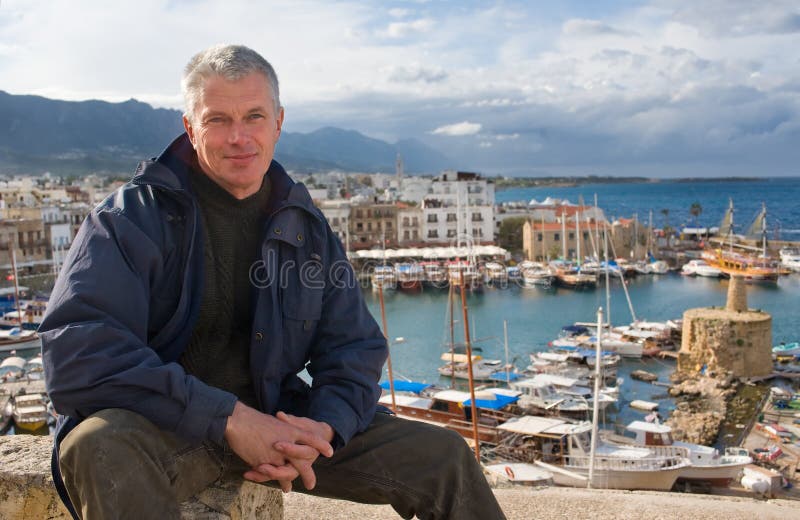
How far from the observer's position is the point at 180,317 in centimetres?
189

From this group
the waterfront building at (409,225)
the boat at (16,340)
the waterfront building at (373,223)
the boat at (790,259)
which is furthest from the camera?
the waterfront building at (409,225)

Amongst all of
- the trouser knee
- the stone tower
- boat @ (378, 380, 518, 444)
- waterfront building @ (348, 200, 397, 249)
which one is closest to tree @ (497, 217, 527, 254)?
waterfront building @ (348, 200, 397, 249)

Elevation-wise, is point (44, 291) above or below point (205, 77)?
below

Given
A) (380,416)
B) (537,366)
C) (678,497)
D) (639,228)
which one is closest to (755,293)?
(639,228)

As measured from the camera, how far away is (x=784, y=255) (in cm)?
4300

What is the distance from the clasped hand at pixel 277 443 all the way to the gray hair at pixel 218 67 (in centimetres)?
85

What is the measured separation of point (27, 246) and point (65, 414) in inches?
1709

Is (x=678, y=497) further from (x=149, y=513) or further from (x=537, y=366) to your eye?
(x=537, y=366)

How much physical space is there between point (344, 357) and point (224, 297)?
1.21 feet

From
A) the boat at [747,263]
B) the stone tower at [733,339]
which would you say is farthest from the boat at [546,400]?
the boat at [747,263]

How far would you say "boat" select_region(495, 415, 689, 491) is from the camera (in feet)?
40.4

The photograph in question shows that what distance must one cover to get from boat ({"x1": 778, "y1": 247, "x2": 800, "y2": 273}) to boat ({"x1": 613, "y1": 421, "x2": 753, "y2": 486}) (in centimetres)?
3212

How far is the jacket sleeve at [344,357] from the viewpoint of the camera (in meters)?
1.95

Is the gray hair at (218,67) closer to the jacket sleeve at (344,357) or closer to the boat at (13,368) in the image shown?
the jacket sleeve at (344,357)
